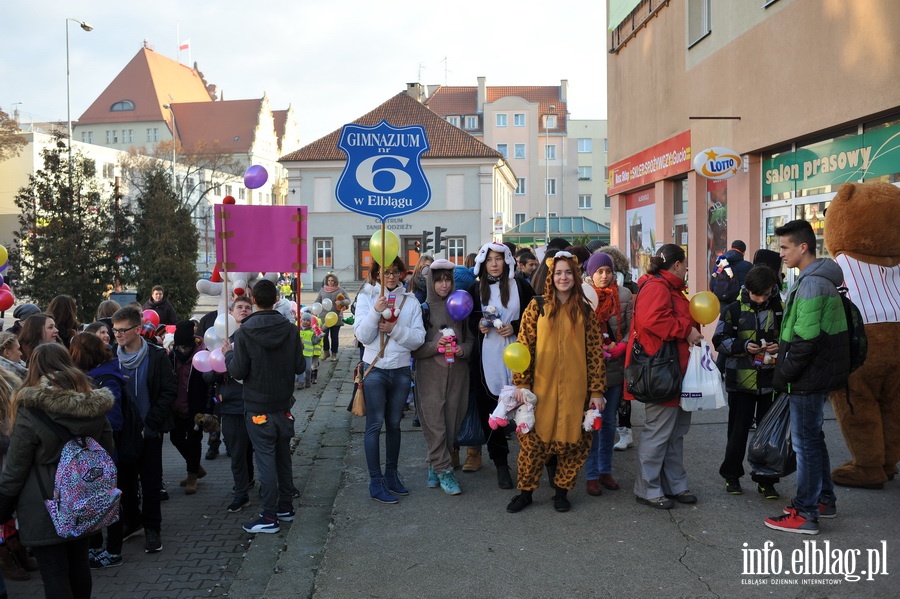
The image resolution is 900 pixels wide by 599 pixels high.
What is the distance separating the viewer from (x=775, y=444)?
544 centimetres

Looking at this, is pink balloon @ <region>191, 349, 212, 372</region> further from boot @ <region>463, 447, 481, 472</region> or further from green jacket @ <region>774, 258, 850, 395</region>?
green jacket @ <region>774, 258, 850, 395</region>

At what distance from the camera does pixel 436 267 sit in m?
6.26

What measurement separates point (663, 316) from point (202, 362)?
3.52m

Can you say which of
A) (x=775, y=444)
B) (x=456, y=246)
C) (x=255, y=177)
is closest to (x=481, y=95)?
(x=456, y=246)

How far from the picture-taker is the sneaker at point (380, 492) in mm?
6098

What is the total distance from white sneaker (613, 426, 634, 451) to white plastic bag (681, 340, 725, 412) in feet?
6.98

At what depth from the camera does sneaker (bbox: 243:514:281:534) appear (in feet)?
18.8

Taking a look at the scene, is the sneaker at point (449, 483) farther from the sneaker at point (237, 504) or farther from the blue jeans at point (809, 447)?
the blue jeans at point (809, 447)

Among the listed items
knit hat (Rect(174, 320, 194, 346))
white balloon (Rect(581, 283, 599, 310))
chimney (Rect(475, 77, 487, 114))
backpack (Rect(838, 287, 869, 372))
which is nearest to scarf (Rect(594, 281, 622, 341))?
white balloon (Rect(581, 283, 599, 310))

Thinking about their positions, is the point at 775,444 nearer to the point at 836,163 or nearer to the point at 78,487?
the point at 78,487

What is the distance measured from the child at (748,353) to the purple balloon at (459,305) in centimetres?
184

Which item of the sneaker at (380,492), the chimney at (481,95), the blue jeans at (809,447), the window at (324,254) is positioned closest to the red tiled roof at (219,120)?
the chimney at (481,95)

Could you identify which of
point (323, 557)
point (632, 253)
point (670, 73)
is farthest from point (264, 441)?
point (632, 253)

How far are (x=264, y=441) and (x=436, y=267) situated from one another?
1.85m
